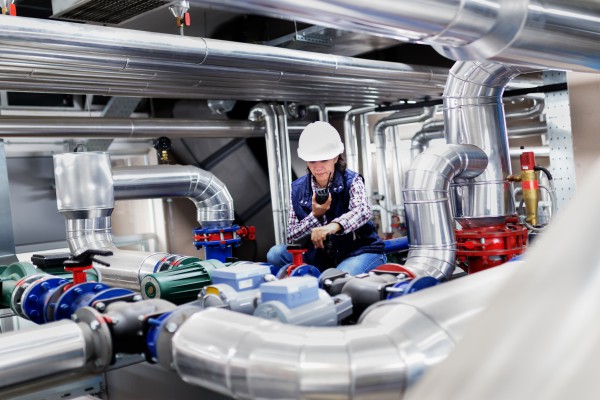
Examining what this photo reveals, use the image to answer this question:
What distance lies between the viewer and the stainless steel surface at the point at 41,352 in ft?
3.93

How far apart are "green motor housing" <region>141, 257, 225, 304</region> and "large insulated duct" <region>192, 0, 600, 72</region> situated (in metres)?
0.85

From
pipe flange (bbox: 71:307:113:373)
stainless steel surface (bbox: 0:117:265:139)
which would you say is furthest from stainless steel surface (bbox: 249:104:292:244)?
pipe flange (bbox: 71:307:113:373)

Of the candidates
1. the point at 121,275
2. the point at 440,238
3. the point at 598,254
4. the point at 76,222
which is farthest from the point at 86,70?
the point at 598,254

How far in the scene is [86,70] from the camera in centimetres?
260

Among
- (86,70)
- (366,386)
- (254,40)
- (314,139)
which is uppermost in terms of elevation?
(254,40)

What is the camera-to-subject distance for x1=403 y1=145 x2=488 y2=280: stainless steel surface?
208 cm

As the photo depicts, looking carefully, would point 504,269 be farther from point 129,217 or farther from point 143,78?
point 129,217

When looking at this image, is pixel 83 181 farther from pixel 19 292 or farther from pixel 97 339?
pixel 97 339

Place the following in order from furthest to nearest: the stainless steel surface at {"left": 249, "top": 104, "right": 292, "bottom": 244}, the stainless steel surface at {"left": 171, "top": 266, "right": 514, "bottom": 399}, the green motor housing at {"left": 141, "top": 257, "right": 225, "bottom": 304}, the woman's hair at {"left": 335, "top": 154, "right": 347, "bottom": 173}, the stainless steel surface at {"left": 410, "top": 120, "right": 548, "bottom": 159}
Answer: the stainless steel surface at {"left": 410, "top": 120, "right": 548, "bottom": 159}, the stainless steel surface at {"left": 249, "top": 104, "right": 292, "bottom": 244}, the woman's hair at {"left": 335, "top": 154, "right": 347, "bottom": 173}, the green motor housing at {"left": 141, "top": 257, "right": 225, "bottom": 304}, the stainless steel surface at {"left": 171, "top": 266, "right": 514, "bottom": 399}

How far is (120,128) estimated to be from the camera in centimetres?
393

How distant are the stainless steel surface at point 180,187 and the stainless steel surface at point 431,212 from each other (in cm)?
184

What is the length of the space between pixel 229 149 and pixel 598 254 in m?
4.61

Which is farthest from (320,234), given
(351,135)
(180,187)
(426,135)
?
(426,135)

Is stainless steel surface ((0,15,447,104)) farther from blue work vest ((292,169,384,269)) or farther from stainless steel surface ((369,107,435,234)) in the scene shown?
stainless steel surface ((369,107,435,234))
